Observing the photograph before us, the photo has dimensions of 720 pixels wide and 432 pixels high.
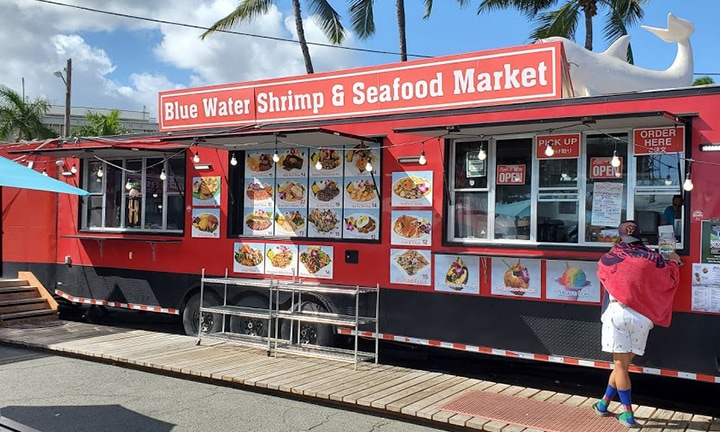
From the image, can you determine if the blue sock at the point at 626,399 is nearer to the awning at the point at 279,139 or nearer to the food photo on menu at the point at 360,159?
the food photo on menu at the point at 360,159

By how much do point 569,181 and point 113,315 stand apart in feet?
28.3

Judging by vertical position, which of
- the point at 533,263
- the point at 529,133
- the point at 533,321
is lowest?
the point at 533,321

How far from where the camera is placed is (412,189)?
7.37 meters

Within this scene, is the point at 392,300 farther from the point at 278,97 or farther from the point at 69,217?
the point at 69,217

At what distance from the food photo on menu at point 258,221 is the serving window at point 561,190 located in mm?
2596

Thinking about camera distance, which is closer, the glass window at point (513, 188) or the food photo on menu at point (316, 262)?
the glass window at point (513, 188)

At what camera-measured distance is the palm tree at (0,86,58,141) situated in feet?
80.3

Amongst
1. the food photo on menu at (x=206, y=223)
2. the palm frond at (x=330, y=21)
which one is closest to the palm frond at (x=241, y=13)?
the palm frond at (x=330, y=21)

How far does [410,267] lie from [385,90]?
224 cm

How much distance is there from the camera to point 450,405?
5.64 metres

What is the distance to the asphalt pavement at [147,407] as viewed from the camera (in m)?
5.36

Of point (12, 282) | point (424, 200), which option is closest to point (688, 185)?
point (424, 200)

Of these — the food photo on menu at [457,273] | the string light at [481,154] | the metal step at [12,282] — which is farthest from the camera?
the metal step at [12,282]

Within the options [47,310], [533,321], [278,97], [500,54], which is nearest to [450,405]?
[533,321]
